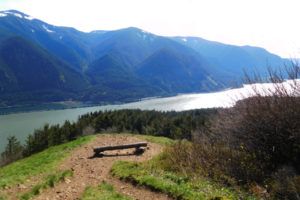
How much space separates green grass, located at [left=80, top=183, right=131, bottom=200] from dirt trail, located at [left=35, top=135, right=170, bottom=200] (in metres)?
0.33

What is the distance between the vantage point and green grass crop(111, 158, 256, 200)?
7343 mm

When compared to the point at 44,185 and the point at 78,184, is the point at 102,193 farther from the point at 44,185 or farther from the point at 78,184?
the point at 44,185

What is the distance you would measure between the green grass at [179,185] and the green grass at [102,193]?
119 centimetres

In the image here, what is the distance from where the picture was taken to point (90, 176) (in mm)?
11609

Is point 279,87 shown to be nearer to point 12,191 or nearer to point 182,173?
point 182,173

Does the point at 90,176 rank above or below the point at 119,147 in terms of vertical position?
below

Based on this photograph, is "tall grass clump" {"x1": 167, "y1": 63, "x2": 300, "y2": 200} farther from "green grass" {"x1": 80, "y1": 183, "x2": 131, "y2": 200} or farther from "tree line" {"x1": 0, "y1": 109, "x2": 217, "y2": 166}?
"tree line" {"x1": 0, "y1": 109, "x2": 217, "y2": 166}

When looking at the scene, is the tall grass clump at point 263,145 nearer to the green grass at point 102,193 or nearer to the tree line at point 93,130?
the green grass at point 102,193

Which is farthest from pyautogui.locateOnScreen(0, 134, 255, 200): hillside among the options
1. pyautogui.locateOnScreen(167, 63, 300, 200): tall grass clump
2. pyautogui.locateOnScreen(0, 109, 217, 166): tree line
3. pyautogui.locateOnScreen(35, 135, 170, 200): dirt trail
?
pyautogui.locateOnScreen(0, 109, 217, 166): tree line

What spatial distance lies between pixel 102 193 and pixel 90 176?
10.5 ft

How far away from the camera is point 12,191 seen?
8852 millimetres

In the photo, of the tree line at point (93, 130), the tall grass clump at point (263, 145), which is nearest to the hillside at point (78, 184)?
the tall grass clump at point (263, 145)

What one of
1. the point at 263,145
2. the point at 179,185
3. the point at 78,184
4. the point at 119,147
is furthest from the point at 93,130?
the point at 263,145

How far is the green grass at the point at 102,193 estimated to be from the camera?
26.7 ft
